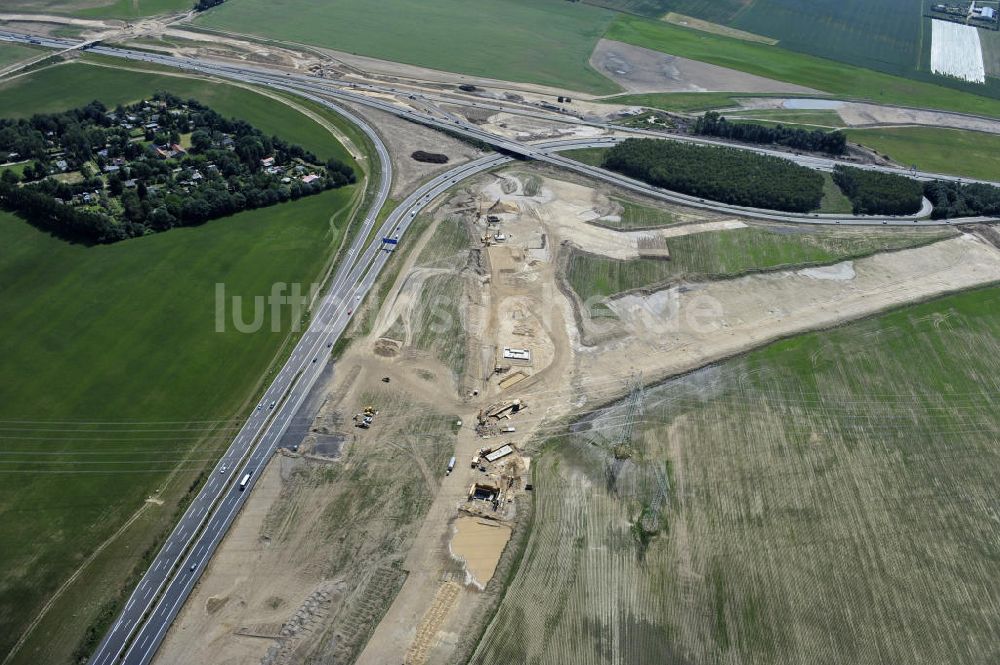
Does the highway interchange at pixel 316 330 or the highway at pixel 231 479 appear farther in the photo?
the highway interchange at pixel 316 330

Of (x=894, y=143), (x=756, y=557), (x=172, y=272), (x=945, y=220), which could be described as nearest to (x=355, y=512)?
(x=756, y=557)

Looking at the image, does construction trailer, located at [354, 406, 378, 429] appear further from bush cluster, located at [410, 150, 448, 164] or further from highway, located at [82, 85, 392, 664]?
bush cluster, located at [410, 150, 448, 164]

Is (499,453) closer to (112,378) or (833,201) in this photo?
(112,378)

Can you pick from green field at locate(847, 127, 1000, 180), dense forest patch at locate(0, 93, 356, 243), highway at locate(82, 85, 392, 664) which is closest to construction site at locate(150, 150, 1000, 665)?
highway at locate(82, 85, 392, 664)

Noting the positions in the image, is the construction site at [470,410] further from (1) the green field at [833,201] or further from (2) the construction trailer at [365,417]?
(1) the green field at [833,201]

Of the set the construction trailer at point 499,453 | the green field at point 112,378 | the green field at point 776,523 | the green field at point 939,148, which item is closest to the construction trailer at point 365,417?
the green field at point 112,378
